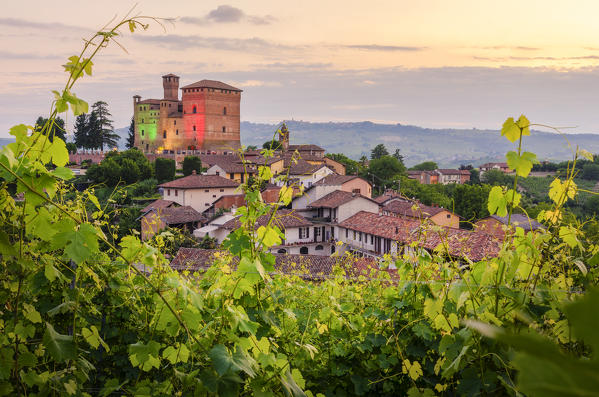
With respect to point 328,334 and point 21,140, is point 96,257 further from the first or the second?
point 328,334

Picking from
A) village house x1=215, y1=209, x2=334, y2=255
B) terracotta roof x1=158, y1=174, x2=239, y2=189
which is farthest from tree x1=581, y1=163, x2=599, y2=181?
terracotta roof x1=158, y1=174, x2=239, y2=189

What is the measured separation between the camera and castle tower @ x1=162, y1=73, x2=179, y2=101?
7233 centimetres

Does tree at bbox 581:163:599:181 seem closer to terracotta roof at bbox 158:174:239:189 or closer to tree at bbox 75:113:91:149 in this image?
terracotta roof at bbox 158:174:239:189

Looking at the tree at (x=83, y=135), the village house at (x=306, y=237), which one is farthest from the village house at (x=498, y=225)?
the tree at (x=83, y=135)

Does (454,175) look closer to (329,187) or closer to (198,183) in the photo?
(329,187)

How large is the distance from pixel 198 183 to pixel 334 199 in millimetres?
13959

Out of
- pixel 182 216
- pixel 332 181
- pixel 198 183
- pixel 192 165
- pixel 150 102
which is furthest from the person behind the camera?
pixel 150 102

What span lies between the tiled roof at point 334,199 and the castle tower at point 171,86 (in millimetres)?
49713

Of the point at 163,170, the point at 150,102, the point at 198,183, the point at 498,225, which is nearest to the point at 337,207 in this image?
the point at 198,183

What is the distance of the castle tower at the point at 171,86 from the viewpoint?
72331 millimetres

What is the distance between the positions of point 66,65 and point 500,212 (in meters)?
1.92

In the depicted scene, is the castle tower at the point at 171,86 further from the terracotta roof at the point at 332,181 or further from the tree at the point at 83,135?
the terracotta roof at the point at 332,181

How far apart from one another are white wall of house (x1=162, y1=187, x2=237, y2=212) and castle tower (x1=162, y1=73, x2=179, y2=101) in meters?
38.7

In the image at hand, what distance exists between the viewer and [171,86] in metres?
73.4
